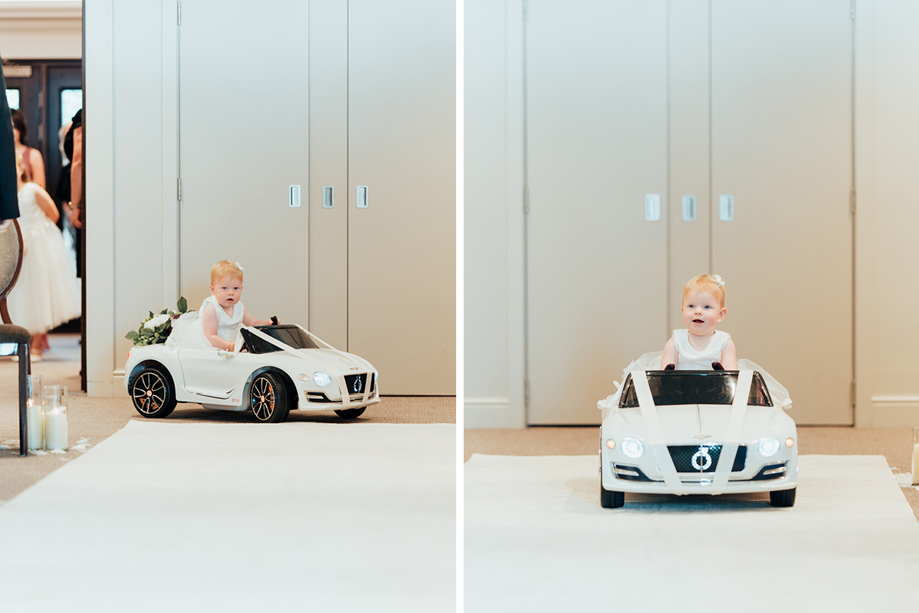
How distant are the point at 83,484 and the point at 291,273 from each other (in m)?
1.23

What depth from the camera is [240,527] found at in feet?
4.40

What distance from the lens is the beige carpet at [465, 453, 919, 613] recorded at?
3.30 feet

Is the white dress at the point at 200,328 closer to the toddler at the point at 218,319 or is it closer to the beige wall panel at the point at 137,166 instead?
the toddler at the point at 218,319

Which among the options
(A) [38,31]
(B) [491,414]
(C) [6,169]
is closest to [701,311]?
(B) [491,414]

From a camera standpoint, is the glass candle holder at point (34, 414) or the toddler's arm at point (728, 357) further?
the glass candle holder at point (34, 414)

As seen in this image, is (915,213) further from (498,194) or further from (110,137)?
(110,137)

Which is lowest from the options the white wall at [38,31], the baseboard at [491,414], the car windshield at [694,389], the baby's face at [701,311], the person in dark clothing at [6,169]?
the baseboard at [491,414]

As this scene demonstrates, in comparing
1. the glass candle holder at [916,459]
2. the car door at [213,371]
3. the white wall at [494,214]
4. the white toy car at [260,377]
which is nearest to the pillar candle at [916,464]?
the glass candle holder at [916,459]

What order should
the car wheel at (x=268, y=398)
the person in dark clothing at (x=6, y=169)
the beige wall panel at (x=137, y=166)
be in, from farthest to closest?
the beige wall panel at (x=137, y=166), the car wheel at (x=268, y=398), the person in dark clothing at (x=6, y=169)

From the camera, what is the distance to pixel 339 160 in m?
2.76

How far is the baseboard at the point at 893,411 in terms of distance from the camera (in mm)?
2461

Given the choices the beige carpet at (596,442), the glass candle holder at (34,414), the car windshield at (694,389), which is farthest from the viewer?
the beige carpet at (596,442)

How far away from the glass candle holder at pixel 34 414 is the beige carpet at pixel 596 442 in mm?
954

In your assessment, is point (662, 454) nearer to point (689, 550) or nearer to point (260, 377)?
point (689, 550)
